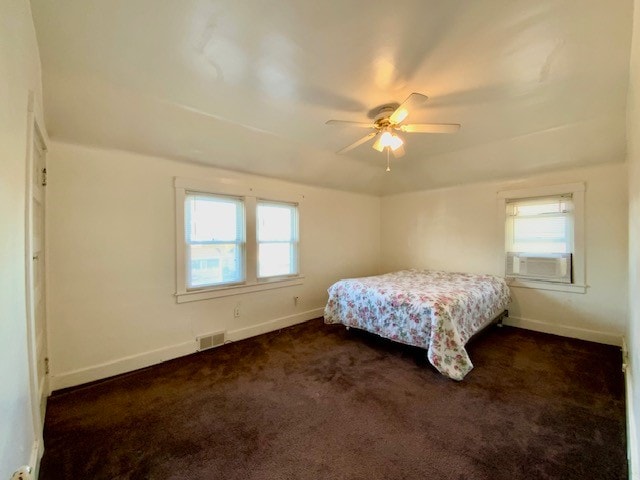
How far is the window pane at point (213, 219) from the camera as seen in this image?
3084 millimetres

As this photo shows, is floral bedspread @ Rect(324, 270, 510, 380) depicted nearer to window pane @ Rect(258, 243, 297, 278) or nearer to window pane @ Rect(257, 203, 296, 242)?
window pane @ Rect(258, 243, 297, 278)

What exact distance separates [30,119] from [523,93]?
3543 mm

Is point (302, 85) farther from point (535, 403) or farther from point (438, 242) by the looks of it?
point (438, 242)

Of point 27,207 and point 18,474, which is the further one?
point 27,207

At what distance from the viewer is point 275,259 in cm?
390

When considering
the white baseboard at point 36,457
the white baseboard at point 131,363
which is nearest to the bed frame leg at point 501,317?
the white baseboard at point 131,363

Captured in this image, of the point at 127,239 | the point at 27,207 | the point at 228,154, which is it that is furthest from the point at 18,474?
the point at 228,154

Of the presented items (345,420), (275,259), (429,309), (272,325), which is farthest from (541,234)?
(272,325)

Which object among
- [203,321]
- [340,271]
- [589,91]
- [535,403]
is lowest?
[535,403]

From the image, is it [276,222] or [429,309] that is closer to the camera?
[429,309]

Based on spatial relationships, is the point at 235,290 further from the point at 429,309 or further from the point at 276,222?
the point at 429,309

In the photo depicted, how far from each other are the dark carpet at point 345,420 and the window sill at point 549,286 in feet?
2.58

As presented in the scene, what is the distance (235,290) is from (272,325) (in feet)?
2.61

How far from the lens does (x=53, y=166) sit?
2.30 m
